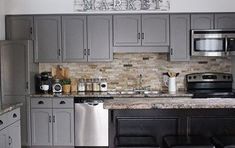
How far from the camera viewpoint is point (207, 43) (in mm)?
5246

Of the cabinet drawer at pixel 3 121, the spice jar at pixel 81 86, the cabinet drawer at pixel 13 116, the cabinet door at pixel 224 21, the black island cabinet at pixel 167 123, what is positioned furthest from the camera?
the spice jar at pixel 81 86

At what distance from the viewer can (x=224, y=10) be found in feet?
17.4

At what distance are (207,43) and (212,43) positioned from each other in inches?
3.1

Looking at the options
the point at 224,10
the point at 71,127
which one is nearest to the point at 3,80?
the point at 71,127

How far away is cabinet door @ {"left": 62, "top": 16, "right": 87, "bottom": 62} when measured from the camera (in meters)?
5.32

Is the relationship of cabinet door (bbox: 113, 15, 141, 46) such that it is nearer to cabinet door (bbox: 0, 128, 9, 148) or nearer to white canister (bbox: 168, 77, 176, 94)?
white canister (bbox: 168, 77, 176, 94)

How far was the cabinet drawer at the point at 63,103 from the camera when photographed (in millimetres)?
5065

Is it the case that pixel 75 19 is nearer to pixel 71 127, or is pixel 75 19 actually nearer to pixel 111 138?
pixel 71 127

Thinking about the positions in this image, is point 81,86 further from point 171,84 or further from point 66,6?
point 171,84

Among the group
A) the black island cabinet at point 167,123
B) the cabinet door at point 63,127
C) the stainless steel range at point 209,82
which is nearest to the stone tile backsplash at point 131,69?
the stainless steel range at point 209,82

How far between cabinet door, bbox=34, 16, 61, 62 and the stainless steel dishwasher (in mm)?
889

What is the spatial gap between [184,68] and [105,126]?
172 centimetres

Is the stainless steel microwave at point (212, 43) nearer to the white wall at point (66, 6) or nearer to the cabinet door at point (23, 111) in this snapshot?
the white wall at point (66, 6)

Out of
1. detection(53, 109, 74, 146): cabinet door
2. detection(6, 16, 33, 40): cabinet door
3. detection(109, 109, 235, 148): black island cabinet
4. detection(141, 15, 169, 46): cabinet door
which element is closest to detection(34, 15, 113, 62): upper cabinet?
detection(6, 16, 33, 40): cabinet door
